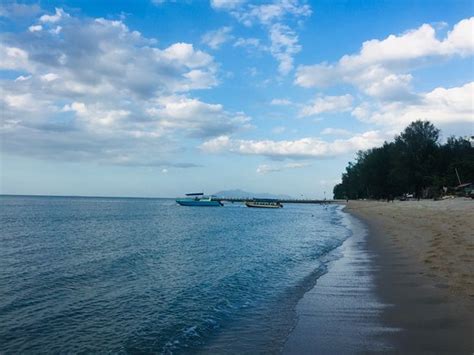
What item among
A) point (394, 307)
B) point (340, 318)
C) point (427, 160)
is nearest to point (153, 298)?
point (340, 318)

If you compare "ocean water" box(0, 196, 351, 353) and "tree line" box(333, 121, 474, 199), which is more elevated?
"tree line" box(333, 121, 474, 199)

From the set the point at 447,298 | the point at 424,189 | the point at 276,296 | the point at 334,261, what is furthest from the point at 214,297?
the point at 424,189

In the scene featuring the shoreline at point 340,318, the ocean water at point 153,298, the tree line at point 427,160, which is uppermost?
the tree line at point 427,160

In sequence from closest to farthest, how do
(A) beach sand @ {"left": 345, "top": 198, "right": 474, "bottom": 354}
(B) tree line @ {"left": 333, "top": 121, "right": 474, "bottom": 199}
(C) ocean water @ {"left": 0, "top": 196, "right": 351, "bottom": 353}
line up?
(A) beach sand @ {"left": 345, "top": 198, "right": 474, "bottom": 354}
(C) ocean water @ {"left": 0, "top": 196, "right": 351, "bottom": 353}
(B) tree line @ {"left": 333, "top": 121, "right": 474, "bottom": 199}

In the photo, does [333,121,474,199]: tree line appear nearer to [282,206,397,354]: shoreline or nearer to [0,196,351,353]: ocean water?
[0,196,351,353]: ocean water

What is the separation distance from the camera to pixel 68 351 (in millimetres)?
8297

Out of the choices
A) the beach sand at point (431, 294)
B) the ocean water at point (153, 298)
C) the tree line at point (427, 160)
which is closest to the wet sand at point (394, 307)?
the beach sand at point (431, 294)

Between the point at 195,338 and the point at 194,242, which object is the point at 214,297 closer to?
the point at 195,338

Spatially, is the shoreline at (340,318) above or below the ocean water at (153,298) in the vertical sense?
above

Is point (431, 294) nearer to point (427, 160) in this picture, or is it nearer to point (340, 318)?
point (340, 318)

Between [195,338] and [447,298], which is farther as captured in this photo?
[447,298]

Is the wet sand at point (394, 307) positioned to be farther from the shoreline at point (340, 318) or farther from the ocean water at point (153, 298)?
the ocean water at point (153, 298)

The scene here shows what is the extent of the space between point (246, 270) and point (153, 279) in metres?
4.02

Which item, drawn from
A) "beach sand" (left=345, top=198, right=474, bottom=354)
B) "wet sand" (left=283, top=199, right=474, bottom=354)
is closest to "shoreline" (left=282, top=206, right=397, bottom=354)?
"wet sand" (left=283, top=199, right=474, bottom=354)
